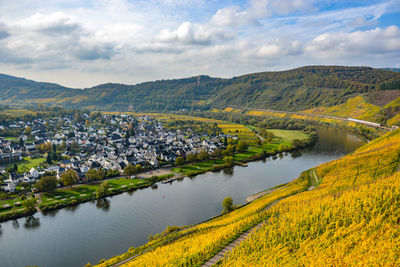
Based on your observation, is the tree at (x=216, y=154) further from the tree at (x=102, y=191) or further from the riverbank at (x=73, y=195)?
the tree at (x=102, y=191)

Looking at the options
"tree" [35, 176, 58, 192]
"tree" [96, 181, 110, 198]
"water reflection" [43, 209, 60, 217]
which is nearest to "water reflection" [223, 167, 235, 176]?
"tree" [96, 181, 110, 198]

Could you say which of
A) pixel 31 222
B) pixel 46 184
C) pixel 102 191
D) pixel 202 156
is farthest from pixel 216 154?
pixel 31 222

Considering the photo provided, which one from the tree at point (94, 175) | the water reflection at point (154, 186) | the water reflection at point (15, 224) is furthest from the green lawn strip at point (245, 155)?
the water reflection at point (15, 224)

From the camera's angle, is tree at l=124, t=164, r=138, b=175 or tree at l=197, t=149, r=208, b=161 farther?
tree at l=197, t=149, r=208, b=161

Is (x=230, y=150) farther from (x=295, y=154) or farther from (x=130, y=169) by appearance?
(x=130, y=169)

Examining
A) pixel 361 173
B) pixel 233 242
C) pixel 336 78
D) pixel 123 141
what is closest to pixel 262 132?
pixel 123 141

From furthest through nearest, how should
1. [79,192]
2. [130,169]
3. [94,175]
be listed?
1. [130,169]
2. [94,175]
3. [79,192]

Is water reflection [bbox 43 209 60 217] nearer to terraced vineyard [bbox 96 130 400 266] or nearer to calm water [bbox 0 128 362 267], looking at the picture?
calm water [bbox 0 128 362 267]
